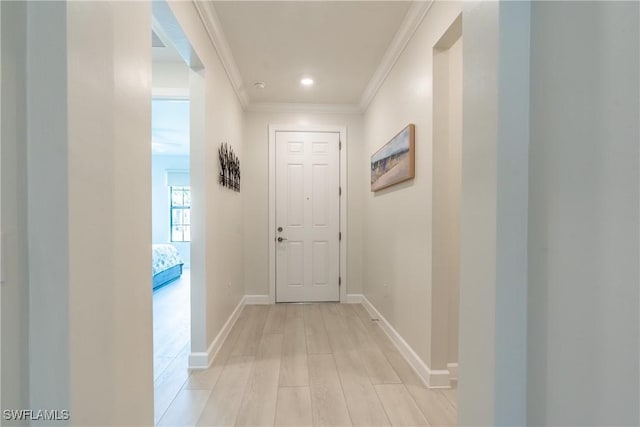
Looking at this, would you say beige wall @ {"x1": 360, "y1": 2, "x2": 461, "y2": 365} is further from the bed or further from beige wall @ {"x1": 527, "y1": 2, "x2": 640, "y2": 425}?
the bed

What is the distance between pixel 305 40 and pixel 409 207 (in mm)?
1639

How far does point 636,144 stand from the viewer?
62cm

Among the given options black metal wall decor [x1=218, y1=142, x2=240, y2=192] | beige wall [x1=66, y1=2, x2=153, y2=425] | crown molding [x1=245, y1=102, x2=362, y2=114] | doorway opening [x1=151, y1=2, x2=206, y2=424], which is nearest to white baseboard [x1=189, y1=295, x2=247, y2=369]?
doorway opening [x1=151, y1=2, x2=206, y2=424]

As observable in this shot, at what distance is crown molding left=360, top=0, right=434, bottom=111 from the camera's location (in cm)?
206

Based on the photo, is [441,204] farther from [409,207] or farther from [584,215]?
[584,215]

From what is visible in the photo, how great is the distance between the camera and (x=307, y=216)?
403 centimetres

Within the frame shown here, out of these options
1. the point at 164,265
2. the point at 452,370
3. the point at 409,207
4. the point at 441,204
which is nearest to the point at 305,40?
the point at 409,207

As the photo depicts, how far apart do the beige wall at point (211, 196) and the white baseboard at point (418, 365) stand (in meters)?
1.55

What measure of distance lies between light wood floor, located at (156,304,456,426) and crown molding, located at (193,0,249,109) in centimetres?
251

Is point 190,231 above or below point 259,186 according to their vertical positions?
below

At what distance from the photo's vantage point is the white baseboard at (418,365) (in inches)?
78.4

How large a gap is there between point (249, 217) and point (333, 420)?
2758 millimetres

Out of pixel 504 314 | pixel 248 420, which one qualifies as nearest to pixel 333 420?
pixel 248 420

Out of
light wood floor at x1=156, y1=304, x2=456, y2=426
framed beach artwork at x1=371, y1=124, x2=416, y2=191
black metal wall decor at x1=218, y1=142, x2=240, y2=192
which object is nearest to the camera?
light wood floor at x1=156, y1=304, x2=456, y2=426
